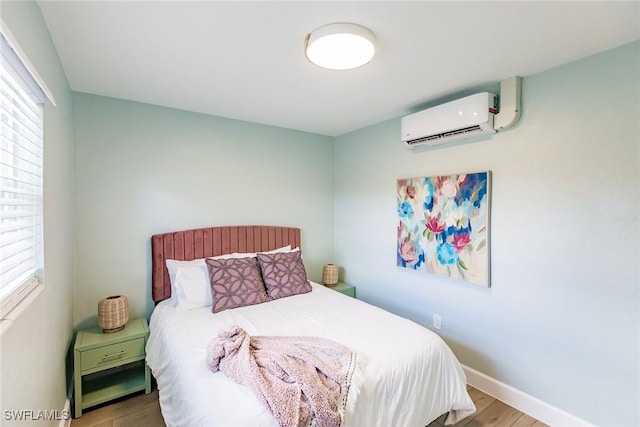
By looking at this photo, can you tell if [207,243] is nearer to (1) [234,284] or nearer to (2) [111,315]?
(1) [234,284]

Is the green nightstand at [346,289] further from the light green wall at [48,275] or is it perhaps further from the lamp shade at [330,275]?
the light green wall at [48,275]

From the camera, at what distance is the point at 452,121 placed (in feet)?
7.30

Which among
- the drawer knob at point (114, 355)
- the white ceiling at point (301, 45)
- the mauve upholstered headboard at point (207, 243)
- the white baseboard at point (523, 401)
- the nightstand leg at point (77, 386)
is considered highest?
the white ceiling at point (301, 45)

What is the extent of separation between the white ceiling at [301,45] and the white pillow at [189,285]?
1388mm

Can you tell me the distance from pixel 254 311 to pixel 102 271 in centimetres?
127

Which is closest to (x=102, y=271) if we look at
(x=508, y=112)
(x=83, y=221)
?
(x=83, y=221)

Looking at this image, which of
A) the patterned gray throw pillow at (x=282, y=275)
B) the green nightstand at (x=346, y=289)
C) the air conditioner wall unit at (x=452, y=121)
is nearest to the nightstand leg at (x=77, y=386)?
the patterned gray throw pillow at (x=282, y=275)

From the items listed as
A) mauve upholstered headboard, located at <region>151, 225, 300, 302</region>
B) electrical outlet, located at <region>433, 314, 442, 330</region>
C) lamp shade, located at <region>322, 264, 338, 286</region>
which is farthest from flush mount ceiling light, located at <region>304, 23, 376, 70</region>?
lamp shade, located at <region>322, 264, 338, 286</region>

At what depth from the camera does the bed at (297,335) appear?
A: 1.31 meters

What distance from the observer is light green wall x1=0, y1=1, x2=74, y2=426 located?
40.4 inches

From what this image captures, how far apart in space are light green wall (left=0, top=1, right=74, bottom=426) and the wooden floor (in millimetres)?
252

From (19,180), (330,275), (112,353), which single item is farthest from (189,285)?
(330,275)

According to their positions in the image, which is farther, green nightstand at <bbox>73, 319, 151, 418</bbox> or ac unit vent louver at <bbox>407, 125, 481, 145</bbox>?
ac unit vent louver at <bbox>407, 125, 481, 145</bbox>

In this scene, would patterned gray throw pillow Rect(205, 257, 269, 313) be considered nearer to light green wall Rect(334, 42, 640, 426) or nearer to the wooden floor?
the wooden floor
